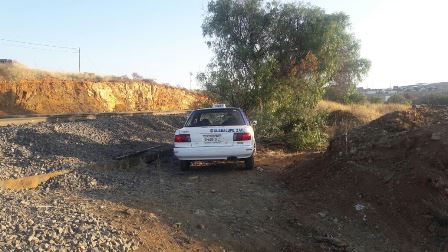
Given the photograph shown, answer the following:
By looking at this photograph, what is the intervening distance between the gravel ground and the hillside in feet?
61.6

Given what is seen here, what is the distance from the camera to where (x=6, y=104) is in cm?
3775

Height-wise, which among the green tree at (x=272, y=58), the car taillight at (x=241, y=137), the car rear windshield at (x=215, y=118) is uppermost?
the green tree at (x=272, y=58)

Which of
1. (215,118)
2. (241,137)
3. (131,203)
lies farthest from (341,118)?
(131,203)

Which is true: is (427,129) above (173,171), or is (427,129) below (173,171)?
above

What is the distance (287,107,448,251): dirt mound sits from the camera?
22.3 feet

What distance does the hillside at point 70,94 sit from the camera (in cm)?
3825

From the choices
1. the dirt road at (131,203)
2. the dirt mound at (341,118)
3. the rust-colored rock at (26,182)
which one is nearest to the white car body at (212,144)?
the dirt road at (131,203)

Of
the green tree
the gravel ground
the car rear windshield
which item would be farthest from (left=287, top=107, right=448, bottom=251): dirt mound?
the green tree

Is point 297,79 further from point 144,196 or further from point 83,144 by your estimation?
point 144,196

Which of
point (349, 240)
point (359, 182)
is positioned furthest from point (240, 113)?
point (349, 240)

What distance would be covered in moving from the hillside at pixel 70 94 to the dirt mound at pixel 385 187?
78.0 feet

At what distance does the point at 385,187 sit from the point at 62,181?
→ 18.3ft

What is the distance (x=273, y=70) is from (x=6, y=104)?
87.9ft

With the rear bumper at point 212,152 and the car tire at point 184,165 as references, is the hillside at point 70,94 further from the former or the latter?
the rear bumper at point 212,152
